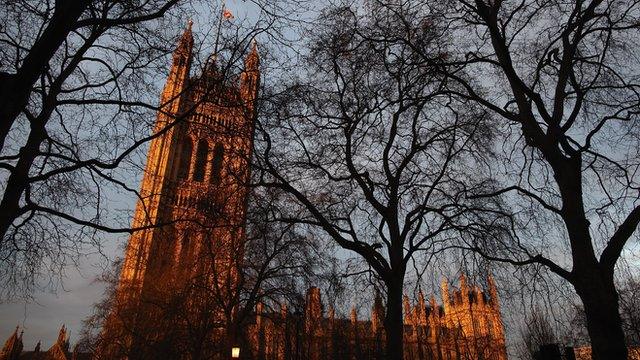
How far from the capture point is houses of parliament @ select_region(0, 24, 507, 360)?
810 centimetres

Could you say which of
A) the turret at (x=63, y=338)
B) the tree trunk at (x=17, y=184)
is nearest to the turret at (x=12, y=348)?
the turret at (x=63, y=338)

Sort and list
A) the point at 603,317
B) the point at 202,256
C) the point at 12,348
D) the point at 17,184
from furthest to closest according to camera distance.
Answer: the point at 12,348 → the point at 202,256 → the point at 17,184 → the point at 603,317

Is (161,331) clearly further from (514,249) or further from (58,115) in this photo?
(514,249)

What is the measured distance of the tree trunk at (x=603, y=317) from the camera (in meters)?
4.89

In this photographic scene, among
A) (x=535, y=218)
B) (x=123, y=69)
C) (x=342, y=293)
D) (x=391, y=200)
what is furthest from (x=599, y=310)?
(x=123, y=69)

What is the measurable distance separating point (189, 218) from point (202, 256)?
26.8ft

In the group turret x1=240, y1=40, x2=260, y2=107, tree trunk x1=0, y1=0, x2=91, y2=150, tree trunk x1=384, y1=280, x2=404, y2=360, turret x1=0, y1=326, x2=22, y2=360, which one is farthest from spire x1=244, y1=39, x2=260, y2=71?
turret x1=0, y1=326, x2=22, y2=360

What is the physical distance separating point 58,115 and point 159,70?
8.84 ft

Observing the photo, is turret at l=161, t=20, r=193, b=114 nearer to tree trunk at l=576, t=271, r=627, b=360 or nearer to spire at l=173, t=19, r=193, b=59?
spire at l=173, t=19, r=193, b=59

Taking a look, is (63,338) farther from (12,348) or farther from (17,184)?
(17,184)

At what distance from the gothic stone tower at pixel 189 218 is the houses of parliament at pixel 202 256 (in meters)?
0.04

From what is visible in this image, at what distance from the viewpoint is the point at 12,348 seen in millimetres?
62656

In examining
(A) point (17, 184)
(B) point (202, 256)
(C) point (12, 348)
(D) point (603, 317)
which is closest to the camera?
(D) point (603, 317)

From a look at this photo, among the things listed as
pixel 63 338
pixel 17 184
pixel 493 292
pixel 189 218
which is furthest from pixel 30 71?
pixel 63 338
